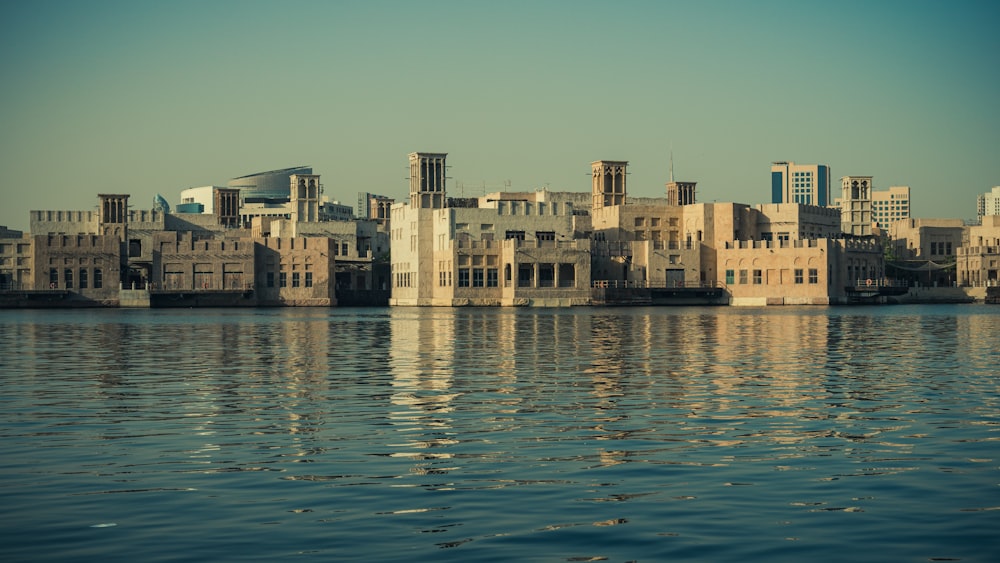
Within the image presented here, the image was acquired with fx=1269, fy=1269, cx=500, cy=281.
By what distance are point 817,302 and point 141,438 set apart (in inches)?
6004

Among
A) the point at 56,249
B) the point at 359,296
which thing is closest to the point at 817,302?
the point at 359,296

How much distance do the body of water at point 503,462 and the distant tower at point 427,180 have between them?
436 feet

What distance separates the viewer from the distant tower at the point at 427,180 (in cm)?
18038

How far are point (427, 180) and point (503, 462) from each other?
Result: 6292 inches

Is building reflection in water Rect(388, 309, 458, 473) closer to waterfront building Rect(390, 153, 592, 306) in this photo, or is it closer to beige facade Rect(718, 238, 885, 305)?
waterfront building Rect(390, 153, 592, 306)

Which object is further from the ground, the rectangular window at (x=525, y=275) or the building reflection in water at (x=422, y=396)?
the rectangular window at (x=525, y=275)

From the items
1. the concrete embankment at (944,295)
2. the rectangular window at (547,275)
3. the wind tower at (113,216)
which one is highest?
the wind tower at (113,216)

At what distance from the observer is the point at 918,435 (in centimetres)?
2616

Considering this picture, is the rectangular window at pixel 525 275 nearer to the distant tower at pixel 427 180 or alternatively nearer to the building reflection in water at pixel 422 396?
the distant tower at pixel 427 180

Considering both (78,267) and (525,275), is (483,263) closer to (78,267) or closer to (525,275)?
(525,275)

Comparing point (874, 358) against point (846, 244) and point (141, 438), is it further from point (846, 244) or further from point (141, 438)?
point (846, 244)

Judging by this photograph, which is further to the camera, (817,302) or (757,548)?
(817,302)

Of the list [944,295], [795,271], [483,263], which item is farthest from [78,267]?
[944,295]

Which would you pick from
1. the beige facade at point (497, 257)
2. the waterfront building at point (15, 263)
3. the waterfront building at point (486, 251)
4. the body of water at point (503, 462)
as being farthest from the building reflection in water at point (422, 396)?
the waterfront building at point (15, 263)
